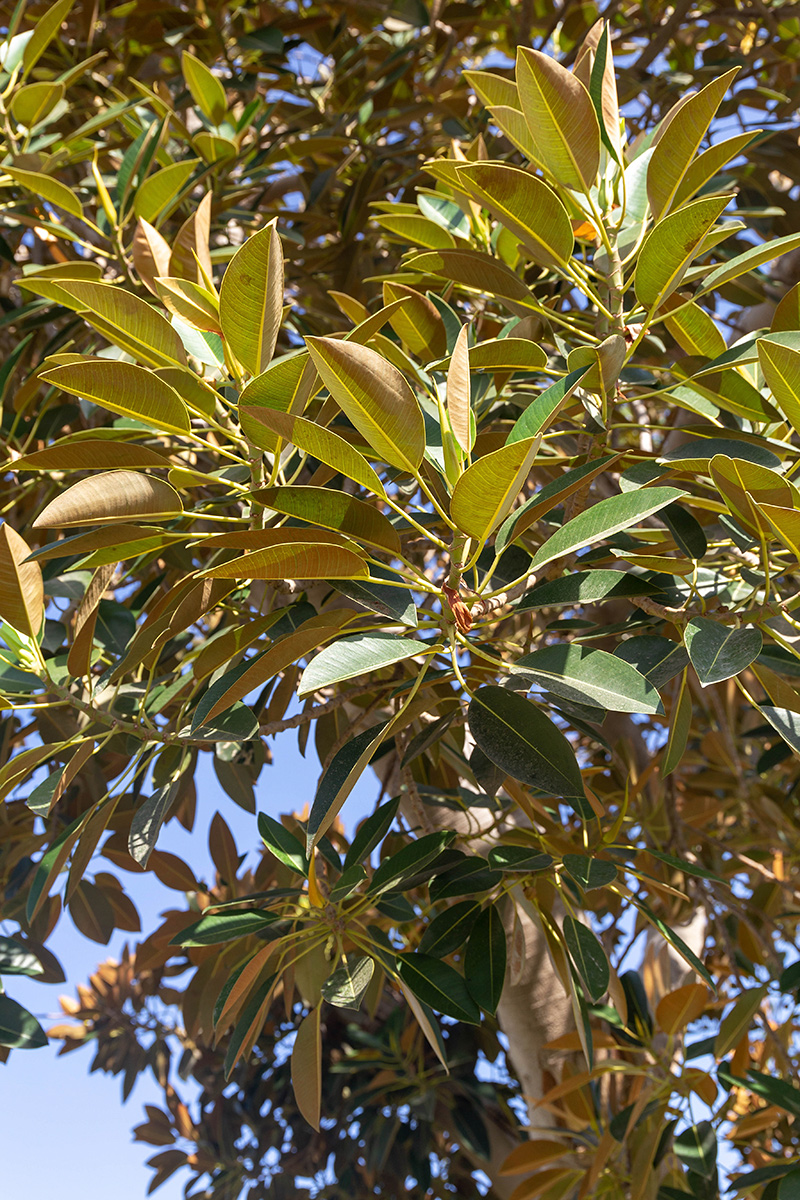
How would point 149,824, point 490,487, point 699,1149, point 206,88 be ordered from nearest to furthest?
point 490,487, point 149,824, point 699,1149, point 206,88

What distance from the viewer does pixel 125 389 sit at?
0.60 m

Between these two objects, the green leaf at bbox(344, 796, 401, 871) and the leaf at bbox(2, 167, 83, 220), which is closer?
the green leaf at bbox(344, 796, 401, 871)

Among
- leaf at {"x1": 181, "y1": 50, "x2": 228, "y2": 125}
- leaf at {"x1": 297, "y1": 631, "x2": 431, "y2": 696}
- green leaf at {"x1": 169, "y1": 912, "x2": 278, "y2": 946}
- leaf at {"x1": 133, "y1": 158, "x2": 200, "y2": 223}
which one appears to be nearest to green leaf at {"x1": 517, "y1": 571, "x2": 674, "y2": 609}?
leaf at {"x1": 297, "y1": 631, "x2": 431, "y2": 696}

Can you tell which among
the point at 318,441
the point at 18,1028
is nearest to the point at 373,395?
the point at 318,441

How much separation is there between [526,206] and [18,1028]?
0.96 meters

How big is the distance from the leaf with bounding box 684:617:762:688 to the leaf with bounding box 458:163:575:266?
320mm

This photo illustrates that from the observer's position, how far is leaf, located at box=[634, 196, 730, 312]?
2.03 feet

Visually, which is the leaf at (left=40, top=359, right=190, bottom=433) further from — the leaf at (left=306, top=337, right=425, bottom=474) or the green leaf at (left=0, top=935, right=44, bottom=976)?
the green leaf at (left=0, top=935, right=44, bottom=976)

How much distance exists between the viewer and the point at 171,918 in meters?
1.46

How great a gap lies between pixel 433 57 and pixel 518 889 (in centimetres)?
178

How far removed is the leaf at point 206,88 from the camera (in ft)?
4.41

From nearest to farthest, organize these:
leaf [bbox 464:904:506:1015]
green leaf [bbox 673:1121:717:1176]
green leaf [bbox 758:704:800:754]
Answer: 1. green leaf [bbox 758:704:800:754]
2. leaf [bbox 464:904:506:1015]
3. green leaf [bbox 673:1121:717:1176]

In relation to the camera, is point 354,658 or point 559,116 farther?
point 559,116

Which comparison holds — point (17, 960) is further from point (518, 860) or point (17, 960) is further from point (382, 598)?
point (382, 598)
